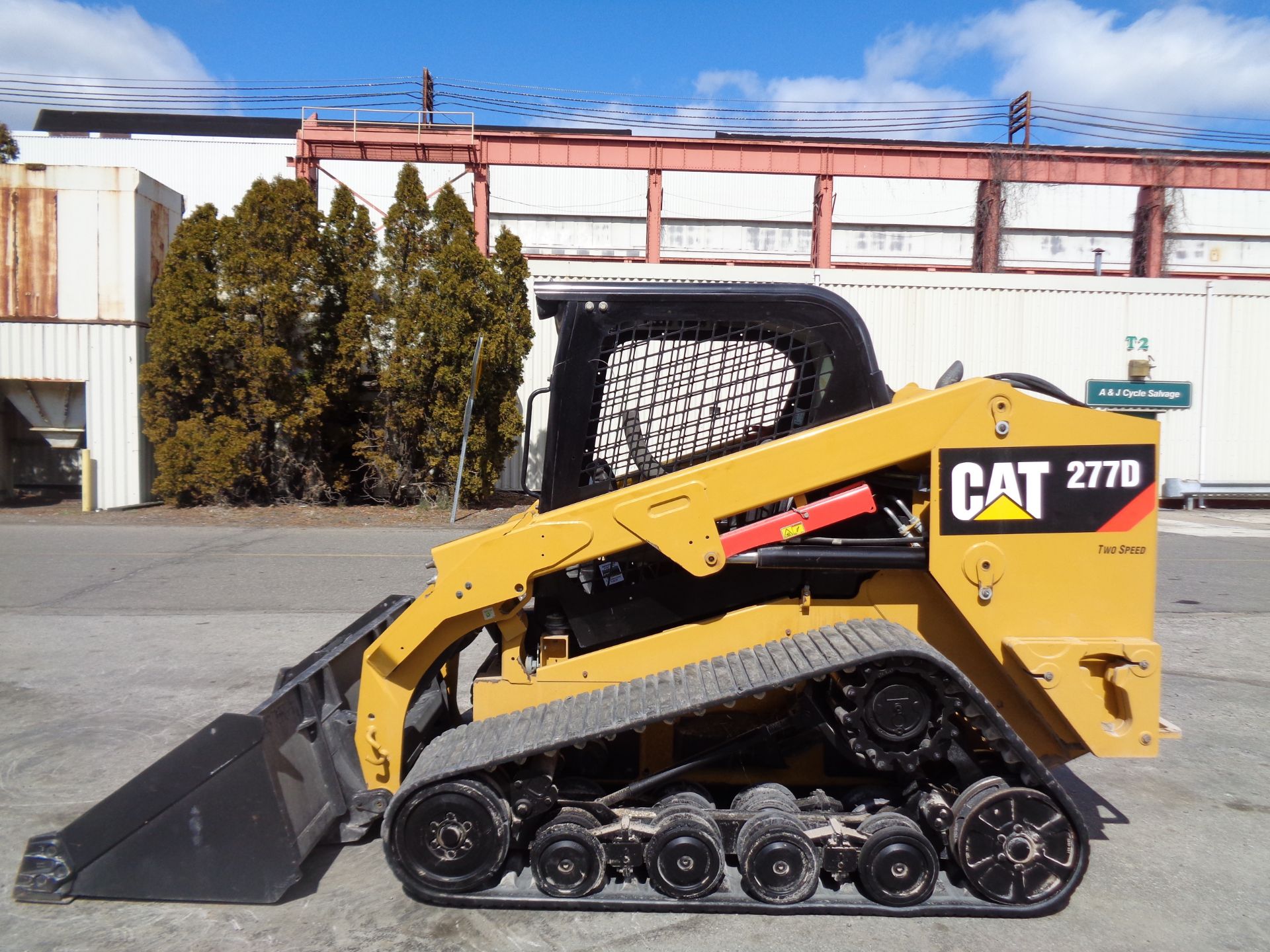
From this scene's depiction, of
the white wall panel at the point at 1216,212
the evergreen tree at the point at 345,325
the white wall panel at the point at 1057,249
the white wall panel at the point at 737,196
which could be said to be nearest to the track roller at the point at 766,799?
the evergreen tree at the point at 345,325

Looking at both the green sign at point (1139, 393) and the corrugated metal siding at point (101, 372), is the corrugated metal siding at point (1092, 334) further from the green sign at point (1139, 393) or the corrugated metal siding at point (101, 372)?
the corrugated metal siding at point (101, 372)

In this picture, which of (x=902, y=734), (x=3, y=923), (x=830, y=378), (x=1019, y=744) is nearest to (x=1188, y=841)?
(x=1019, y=744)

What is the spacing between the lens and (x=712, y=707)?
2.83 metres

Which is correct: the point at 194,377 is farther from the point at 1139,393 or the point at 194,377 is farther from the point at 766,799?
the point at 1139,393

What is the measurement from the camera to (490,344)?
551 inches

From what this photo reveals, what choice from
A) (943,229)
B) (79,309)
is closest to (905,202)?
(943,229)

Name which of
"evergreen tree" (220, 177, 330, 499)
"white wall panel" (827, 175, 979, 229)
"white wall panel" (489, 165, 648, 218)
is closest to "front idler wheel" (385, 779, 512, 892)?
"evergreen tree" (220, 177, 330, 499)

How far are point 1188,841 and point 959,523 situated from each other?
1.85 meters

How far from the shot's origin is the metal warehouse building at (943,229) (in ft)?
56.7

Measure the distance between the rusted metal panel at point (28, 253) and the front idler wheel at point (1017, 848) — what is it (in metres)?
15.4

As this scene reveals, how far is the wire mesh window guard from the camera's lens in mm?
3338

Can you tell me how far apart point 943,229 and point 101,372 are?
74.2 feet

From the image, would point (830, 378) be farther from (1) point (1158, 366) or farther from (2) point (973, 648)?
(1) point (1158, 366)

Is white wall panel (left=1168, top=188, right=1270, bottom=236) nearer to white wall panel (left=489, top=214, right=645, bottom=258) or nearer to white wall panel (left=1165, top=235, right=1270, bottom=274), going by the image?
white wall panel (left=1165, top=235, right=1270, bottom=274)
